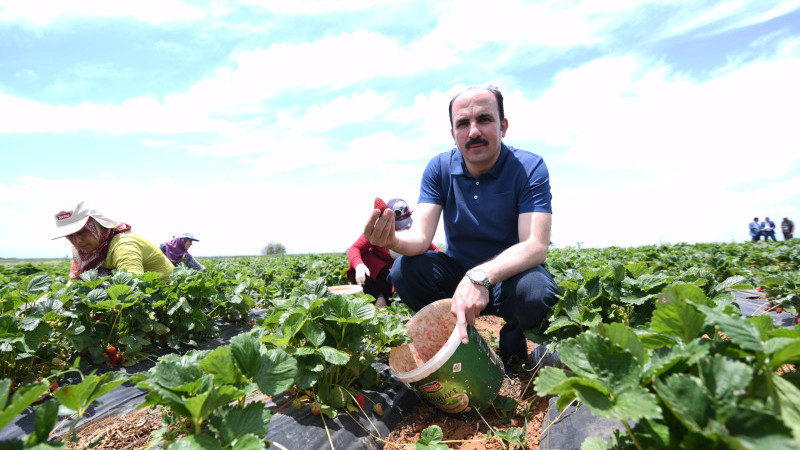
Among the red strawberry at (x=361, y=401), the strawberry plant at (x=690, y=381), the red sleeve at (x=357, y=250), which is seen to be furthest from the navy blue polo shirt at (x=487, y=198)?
the red sleeve at (x=357, y=250)

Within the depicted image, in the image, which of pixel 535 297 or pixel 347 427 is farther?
pixel 535 297

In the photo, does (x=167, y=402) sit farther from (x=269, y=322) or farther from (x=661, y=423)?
(x=661, y=423)

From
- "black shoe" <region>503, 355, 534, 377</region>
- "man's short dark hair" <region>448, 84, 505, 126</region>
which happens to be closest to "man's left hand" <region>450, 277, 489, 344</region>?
"black shoe" <region>503, 355, 534, 377</region>

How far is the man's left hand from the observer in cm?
200

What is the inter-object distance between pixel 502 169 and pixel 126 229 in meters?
3.58

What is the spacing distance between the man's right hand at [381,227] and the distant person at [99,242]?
7.55 feet

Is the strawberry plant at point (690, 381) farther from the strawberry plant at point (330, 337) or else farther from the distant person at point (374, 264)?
the distant person at point (374, 264)

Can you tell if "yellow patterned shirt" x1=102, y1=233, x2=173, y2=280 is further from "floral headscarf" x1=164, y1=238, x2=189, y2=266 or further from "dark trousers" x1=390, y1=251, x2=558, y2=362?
"floral headscarf" x1=164, y1=238, x2=189, y2=266

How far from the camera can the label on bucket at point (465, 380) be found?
199cm

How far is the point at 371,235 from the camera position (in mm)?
2395

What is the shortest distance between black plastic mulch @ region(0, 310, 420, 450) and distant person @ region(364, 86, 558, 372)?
688 millimetres

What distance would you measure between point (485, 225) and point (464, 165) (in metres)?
0.45

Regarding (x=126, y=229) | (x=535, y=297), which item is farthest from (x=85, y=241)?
(x=535, y=297)

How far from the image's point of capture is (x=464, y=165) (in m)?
2.91
